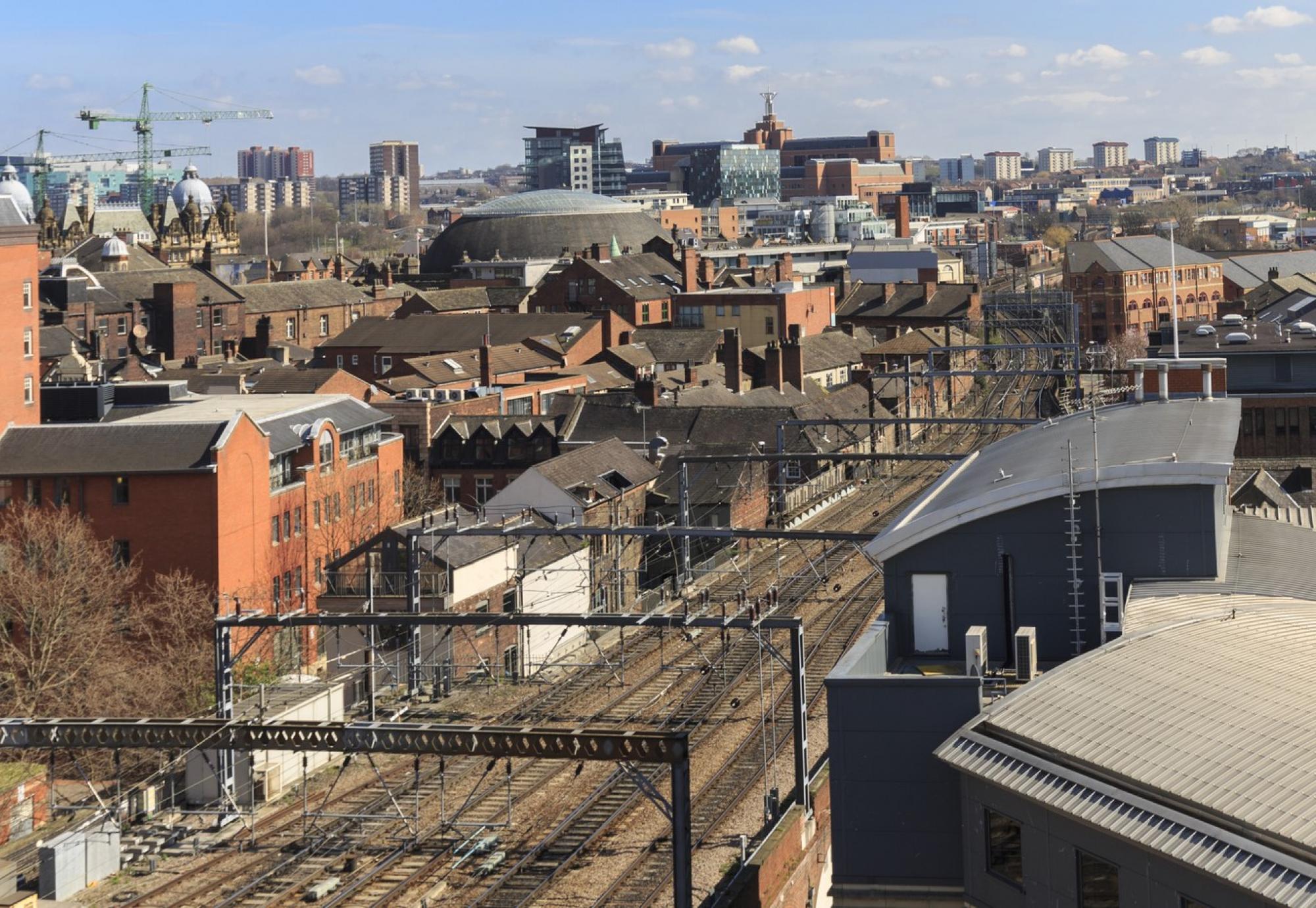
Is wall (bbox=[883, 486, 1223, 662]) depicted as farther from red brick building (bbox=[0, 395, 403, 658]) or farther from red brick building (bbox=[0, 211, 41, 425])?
red brick building (bbox=[0, 211, 41, 425])

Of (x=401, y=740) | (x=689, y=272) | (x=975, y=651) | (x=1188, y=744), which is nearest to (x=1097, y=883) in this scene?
(x=1188, y=744)

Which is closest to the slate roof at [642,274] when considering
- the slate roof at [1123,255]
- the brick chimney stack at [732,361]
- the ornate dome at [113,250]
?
the slate roof at [1123,255]

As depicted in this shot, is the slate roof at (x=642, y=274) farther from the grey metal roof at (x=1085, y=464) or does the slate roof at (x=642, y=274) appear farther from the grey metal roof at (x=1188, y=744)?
the grey metal roof at (x=1188, y=744)

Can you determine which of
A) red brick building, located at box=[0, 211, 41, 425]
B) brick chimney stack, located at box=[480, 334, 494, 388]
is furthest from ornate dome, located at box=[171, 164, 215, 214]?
red brick building, located at box=[0, 211, 41, 425]

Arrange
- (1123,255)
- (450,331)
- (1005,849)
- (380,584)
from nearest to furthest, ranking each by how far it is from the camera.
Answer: (1005,849), (380,584), (450,331), (1123,255)

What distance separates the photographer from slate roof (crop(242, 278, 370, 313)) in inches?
3745

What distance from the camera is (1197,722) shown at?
48.0 ft

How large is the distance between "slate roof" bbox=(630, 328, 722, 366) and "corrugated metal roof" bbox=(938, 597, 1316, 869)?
59.5m

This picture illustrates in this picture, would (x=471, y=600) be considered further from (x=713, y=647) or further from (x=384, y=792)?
(x=384, y=792)

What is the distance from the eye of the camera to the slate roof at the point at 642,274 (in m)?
93.5

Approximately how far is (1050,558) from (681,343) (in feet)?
204

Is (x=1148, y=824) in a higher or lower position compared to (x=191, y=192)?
lower

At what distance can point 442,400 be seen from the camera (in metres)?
58.4

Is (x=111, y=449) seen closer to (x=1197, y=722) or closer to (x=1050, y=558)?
(x=1050, y=558)
